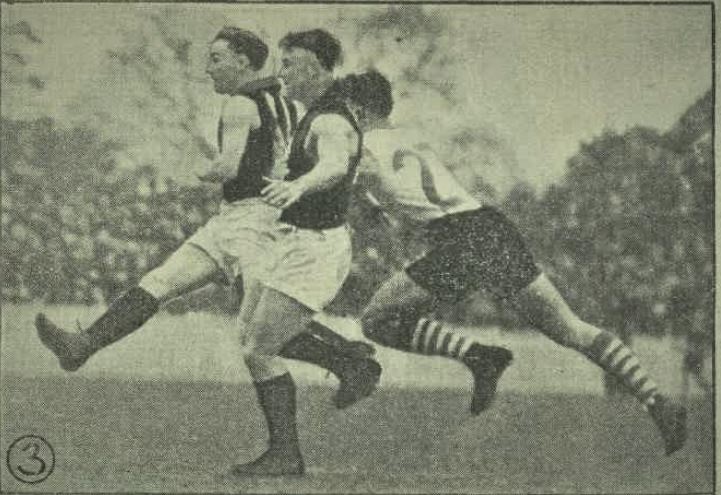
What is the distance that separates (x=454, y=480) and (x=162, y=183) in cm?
153

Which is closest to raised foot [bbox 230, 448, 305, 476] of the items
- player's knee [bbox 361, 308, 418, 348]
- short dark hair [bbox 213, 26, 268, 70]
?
player's knee [bbox 361, 308, 418, 348]

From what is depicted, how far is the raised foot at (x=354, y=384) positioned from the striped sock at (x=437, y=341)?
184 millimetres

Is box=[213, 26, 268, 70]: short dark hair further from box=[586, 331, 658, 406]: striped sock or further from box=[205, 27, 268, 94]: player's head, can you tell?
box=[586, 331, 658, 406]: striped sock

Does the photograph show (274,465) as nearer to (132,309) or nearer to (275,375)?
(275,375)

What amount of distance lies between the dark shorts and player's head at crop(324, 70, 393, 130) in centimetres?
45

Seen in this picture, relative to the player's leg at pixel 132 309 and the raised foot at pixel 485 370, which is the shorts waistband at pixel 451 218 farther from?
the player's leg at pixel 132 309

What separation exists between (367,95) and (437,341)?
37.4 inches

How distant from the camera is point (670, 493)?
3.47 m

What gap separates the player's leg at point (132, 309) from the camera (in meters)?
3.48

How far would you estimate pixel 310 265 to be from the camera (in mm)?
3465

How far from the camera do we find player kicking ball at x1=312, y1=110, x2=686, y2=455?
3473 mm

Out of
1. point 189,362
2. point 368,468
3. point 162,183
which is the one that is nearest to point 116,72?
point 162,183

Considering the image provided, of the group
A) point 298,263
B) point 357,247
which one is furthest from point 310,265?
point 357,247

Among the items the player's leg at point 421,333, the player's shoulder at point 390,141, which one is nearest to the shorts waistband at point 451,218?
the player's leg at point 421,333
